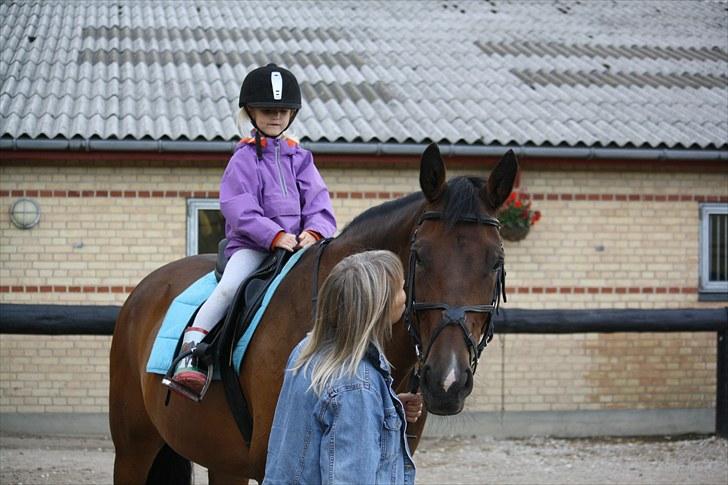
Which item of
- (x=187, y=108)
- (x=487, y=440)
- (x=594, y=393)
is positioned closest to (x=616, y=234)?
(x=594, y=393)

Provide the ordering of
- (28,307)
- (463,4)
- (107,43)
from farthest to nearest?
(463,4) → (107,43) → (28,307)

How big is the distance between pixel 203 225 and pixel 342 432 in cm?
768

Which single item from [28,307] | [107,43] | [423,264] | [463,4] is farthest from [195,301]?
[463,4]

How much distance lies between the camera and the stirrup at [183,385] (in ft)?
13.9

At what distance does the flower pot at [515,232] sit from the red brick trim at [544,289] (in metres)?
0.58

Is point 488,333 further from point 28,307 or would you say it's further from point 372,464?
point 28,307

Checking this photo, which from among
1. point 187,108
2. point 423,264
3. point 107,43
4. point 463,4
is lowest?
point 423,264

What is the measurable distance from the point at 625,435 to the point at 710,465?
1.98 meters

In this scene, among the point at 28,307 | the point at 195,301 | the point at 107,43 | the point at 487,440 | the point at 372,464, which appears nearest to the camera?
the point at 372,464

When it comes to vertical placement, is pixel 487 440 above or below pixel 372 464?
below

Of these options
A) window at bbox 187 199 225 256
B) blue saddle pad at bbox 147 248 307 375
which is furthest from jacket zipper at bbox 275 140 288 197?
window at bbox 187 199 225 256

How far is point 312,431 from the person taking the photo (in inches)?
116

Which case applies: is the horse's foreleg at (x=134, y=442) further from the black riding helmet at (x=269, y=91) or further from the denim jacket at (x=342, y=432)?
the denim jacket at (x=342, y=432)

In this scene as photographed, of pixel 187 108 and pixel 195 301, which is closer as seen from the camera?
pixel 195 301
